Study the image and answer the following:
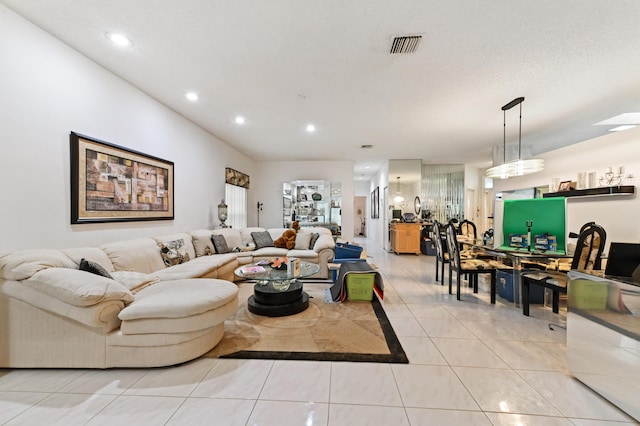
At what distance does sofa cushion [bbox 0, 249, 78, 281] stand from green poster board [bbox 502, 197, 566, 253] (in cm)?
517

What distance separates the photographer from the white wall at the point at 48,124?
204 cm

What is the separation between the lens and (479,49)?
2430mm

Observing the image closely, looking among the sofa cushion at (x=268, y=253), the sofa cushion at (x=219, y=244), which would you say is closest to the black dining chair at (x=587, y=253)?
the sofa cushion at (x=268, y=253)

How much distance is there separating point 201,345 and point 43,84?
9.16ft

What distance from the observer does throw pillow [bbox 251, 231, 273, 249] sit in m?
5.15

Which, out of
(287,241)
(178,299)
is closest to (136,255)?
(178,299)

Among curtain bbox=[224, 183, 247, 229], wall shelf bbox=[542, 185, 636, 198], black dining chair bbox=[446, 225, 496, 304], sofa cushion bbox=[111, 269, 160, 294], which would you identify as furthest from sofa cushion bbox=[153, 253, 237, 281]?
Result: wall shelf bbox=[542, 185, 636, 198]

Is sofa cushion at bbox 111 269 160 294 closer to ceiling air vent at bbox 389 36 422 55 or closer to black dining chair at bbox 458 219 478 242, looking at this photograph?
ceiling air vent at bbox 389 36 422 55

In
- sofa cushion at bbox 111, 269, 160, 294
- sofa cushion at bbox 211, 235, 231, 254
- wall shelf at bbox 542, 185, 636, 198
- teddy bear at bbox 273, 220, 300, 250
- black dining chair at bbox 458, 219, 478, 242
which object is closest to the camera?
sofa cushion at bbox 111, 269, 160, 294

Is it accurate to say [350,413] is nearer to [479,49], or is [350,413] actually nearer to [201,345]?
[201,345]

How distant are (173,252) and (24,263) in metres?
1.65

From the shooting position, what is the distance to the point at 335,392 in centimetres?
169

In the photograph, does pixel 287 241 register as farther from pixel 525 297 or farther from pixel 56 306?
pixel 525 297

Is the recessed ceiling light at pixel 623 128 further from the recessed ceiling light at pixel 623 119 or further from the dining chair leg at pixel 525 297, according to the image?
the dining chair leg at pixel 525 297
